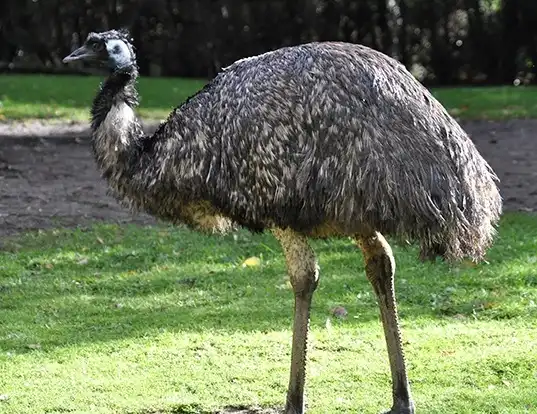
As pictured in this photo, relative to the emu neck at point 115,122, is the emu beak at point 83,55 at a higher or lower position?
higher

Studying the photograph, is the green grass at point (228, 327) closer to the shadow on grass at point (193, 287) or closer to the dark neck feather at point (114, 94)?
the shadow on grass at point (193, 287)

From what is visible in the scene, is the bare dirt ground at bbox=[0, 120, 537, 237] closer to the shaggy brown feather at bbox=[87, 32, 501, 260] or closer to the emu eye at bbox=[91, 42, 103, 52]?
the emu eye at bbox=[91, 42, 103, 52]

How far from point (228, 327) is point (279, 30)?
36.9ft

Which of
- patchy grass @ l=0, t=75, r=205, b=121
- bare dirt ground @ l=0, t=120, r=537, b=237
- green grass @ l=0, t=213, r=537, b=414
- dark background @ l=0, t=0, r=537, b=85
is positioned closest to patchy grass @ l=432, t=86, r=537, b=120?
bare dirt ground @ l=0, t=120, r=537, b=237

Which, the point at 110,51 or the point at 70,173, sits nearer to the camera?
the point at 110,51

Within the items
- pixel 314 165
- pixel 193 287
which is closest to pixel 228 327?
pixel 193 287

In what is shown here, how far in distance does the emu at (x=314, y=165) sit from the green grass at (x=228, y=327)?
62 centimetres

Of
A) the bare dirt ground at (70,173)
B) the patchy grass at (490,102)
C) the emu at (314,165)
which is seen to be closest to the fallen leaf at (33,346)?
the emu at (314,165)

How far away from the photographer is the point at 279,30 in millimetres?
17266

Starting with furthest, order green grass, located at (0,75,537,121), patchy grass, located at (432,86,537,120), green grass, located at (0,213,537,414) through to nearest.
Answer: patchy grass, located at (432,86,537,120), green grass, located at (0,75,537,121), green grass, located at (0,213,537,414)

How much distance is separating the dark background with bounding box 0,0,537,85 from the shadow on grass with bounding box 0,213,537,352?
8933 millimetres

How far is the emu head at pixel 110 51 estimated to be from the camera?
203 inches

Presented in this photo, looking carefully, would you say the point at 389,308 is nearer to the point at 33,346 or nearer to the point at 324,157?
the point at 324,157

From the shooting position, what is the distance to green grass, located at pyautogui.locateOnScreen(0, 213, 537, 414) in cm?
541
